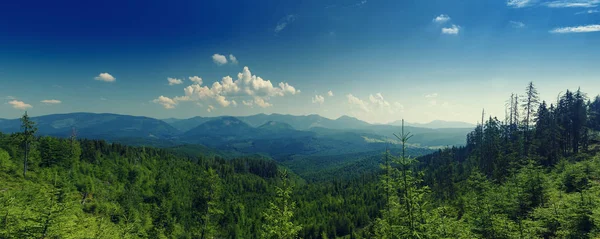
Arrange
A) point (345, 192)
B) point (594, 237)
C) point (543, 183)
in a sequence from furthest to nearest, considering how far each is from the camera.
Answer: point (345, 192) < point (543, 183) < point (594, 237)

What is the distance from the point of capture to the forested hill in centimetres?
2548

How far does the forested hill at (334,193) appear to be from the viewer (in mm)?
25484

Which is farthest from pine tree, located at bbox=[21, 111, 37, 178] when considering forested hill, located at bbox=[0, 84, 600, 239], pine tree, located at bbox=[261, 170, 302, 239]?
pine tree, located at bbox=[261, 170, 302, 239]

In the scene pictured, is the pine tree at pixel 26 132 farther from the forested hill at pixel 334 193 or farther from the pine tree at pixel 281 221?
the pine tree at pixel 281 221

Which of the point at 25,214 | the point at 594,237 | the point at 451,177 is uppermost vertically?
the point at 594,237

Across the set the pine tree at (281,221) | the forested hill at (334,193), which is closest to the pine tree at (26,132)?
the forested hill at (334,193)

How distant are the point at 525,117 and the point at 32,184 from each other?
527 feet

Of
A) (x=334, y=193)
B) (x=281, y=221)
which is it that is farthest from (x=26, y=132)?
(x=334, y=193)

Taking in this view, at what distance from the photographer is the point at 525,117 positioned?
301 ft

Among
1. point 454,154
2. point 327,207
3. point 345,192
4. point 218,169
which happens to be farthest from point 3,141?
point 454,154

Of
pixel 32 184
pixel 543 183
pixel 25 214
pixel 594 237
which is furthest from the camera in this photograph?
pixel 32 184

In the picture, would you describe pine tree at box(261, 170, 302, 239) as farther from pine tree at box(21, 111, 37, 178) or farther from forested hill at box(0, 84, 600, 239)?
pine tree at box(21, 111, 37, 178)

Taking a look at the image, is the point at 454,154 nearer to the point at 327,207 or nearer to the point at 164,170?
the point at 327,207

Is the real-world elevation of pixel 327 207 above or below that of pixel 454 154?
below
